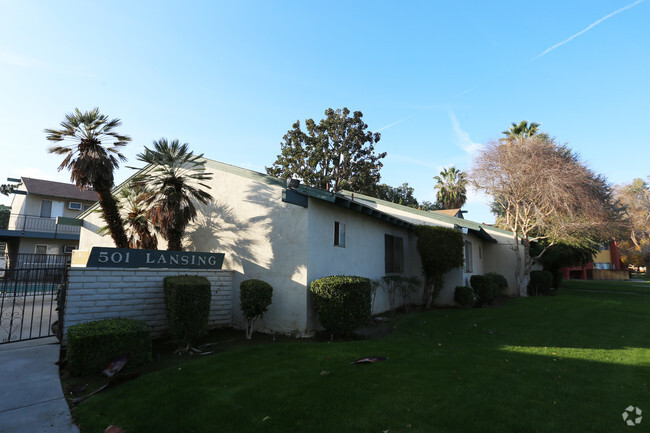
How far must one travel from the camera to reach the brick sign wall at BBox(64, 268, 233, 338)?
7.19 m

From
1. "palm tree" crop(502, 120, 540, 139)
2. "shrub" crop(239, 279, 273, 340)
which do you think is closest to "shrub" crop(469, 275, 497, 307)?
"shrub" crop(239, 279, 273, 340)

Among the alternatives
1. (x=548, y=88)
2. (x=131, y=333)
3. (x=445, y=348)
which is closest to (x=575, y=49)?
(x=548, y=88)

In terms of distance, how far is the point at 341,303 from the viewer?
8.47 meters

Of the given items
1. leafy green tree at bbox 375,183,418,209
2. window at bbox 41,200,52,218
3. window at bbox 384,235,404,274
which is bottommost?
window at bbox 384,235,404,274

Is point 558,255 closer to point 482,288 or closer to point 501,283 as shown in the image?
point 501,283

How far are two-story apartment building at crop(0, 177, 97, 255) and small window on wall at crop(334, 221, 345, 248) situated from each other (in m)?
24.4

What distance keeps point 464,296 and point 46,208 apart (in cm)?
3029

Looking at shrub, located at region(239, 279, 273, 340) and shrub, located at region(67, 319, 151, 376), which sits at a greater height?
shrub, located at region(239, 279, 273, 340)

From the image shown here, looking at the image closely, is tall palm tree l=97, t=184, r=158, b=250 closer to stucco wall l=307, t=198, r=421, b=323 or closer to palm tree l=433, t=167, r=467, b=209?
stucco wall l=307, t=198, r=421, b=323

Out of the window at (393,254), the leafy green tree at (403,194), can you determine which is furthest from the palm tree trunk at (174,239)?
the leafy green tree at (403,194)

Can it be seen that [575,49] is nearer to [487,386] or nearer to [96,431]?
[487,386]

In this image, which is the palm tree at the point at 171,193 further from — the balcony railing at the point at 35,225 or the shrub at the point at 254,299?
the balcony railing at the point at 35,225

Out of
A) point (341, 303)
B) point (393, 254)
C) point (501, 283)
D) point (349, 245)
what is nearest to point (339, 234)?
point (349, 245)

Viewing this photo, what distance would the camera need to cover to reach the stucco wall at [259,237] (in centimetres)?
910
